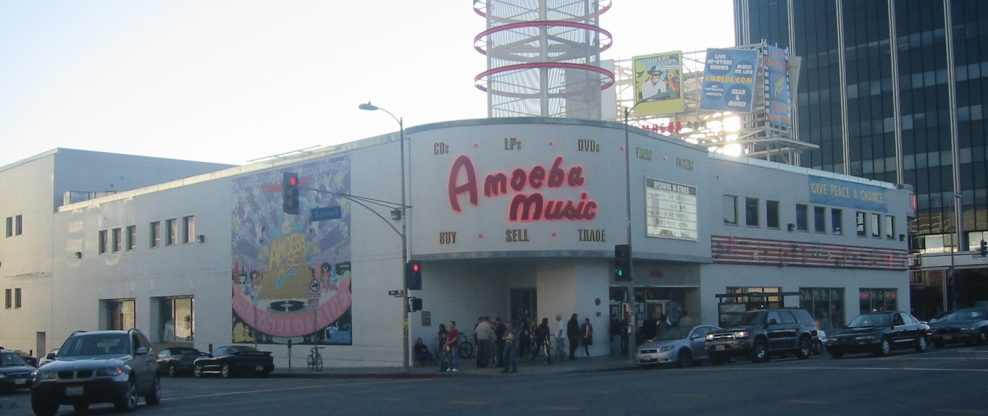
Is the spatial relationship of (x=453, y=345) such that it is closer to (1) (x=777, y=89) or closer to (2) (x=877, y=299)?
(1) (x=777, y=89)

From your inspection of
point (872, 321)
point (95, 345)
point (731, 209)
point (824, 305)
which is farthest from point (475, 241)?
point (824, 305)

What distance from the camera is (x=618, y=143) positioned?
39.0m

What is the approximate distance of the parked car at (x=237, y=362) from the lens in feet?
123

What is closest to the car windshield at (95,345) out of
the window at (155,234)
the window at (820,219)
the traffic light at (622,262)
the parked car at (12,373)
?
the parked car at (12,373)

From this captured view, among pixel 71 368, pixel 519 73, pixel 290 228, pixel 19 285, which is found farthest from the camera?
pixel 19 285

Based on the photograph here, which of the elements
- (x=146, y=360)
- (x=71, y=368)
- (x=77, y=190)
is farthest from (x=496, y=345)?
(x=77, y=190)

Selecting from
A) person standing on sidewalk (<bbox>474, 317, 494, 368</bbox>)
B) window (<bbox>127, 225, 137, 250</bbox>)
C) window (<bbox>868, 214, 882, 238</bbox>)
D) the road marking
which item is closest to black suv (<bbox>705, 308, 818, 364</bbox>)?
person standing on sidewalk (<bbox>474, 317, 494, 368</bbox>)

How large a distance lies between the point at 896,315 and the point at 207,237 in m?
30.1

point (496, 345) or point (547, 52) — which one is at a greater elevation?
point (547, 52)

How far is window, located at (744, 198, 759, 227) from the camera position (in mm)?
47500

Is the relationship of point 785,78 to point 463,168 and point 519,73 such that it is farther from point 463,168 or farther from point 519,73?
point 463,168

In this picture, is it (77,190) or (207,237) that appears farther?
(77,190)

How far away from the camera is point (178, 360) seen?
132 feet

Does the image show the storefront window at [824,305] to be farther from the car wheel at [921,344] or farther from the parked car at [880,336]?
the parked car at [880,336]
